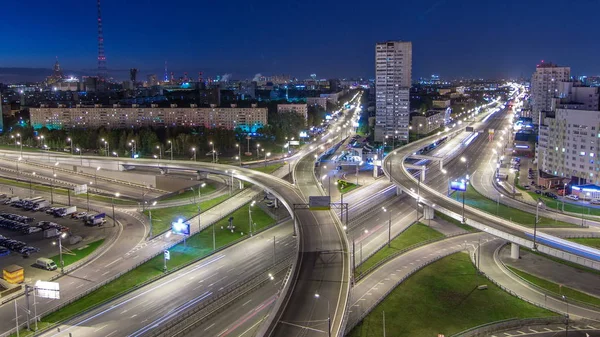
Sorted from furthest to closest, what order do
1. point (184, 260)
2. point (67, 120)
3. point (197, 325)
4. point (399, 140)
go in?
point (67, 120) < point (399, 140) < point (184, 260) < point (197, 325)

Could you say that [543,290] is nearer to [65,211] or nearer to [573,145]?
[573,145]

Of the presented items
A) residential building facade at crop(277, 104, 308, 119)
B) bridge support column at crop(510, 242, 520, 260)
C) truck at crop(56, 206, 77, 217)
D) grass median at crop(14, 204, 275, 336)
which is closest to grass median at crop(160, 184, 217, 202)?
grass median at crop(14, 204, 275, 336)

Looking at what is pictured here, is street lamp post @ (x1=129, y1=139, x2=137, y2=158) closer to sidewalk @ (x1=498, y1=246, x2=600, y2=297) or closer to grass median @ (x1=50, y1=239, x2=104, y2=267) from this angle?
grass median @ (x1=50, y1=239, x2=104, y2=267)

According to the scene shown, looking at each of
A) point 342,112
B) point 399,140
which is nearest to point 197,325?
point 399,140

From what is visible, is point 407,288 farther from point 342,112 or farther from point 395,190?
point 342,112

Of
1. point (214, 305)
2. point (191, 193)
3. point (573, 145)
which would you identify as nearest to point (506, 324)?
point (214, 305)

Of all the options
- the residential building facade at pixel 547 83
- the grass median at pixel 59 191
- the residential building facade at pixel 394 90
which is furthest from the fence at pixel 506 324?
the residential building facade at pixel 547 83
